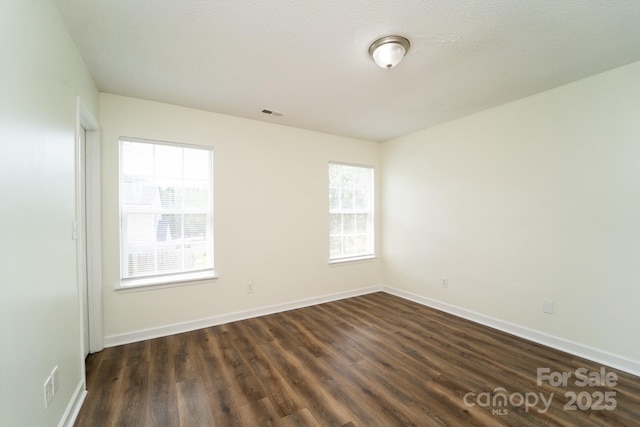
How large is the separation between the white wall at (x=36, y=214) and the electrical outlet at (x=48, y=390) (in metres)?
0.04

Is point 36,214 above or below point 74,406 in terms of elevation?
above

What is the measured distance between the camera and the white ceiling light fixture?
1.85m

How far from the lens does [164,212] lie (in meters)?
2.96

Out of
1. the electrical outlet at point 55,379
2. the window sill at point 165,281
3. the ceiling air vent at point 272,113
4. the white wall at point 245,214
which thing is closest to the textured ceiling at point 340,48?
the ceiling air vent at point 272,113

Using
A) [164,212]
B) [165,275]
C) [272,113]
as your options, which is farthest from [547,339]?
[164,212]

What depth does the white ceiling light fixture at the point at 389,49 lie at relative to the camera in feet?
6.08

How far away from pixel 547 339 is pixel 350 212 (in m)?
2.82

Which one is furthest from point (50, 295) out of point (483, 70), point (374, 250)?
point (374, 250)

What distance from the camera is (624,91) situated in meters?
2.22

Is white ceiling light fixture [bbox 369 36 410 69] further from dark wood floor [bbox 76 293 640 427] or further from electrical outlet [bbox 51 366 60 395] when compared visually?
electrical outlet [bbox 51 366 60 395]

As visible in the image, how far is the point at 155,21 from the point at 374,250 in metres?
3.98

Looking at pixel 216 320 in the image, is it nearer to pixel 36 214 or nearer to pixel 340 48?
pixel 36 214

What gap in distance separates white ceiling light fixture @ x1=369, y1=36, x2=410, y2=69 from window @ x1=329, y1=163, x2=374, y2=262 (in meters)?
2.31

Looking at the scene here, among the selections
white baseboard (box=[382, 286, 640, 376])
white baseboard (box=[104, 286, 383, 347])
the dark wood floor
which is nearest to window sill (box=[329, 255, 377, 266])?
white baseboard (box=[104, 286, 383, 347])
